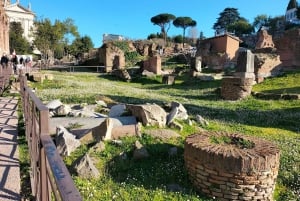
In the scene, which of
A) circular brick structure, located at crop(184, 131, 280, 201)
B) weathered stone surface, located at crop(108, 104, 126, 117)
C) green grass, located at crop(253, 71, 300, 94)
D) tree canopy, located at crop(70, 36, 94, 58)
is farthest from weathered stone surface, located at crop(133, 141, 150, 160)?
tree canopy, located at crop(70, 36, 94, 58)

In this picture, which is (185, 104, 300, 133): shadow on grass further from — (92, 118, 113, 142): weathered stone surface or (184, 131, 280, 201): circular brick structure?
(184, 131, 280, 201): circular brick structure

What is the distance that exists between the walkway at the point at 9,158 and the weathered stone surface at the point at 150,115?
2835 millimetres

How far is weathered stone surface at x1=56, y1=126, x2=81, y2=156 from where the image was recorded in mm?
6641

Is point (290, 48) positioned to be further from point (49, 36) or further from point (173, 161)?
point (49, 36)

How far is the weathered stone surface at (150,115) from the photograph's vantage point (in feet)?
27.8

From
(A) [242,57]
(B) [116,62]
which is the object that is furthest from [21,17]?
(A) [242,57]

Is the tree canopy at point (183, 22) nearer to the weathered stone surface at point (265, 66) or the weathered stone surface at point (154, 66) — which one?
the weathered stone surface at point (154, 66)

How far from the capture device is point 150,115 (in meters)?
8.49

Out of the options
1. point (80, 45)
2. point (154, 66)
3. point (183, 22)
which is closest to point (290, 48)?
point (154, 66)

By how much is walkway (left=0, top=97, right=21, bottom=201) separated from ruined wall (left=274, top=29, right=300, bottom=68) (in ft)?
77.0

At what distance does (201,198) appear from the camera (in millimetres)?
5738

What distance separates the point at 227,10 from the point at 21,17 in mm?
56418

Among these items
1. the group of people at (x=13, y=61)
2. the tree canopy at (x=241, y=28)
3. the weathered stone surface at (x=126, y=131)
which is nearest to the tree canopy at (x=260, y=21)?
the tree canopy at (x=241, y=28)

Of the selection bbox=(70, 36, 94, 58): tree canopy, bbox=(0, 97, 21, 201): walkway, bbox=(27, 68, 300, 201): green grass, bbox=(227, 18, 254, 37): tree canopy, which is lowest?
bbox=(27, 68, 300, 201): green grass
